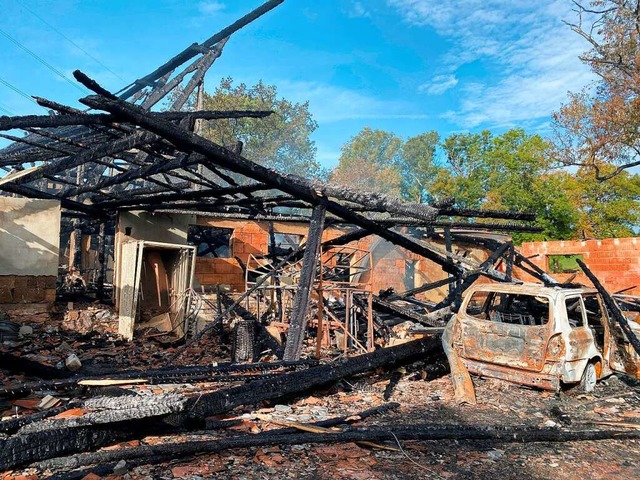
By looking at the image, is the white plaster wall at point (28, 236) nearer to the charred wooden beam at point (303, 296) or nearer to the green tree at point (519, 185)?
the charred wooden beam at point (303, 296)

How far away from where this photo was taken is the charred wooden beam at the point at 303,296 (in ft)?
20.8

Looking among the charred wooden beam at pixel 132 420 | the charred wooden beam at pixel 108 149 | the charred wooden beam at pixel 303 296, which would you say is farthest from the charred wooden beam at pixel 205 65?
the charred wooden beam at pixel 132 420

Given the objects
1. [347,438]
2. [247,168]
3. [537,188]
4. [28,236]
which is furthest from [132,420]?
[537,188]

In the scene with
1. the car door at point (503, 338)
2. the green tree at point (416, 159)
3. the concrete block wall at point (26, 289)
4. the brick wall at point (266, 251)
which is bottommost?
the car door at point (503, 338)

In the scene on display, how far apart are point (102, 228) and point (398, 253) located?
1155 centimetres

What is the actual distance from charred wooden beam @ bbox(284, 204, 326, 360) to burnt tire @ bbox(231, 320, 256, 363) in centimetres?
271

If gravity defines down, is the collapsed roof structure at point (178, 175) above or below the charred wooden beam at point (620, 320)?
above

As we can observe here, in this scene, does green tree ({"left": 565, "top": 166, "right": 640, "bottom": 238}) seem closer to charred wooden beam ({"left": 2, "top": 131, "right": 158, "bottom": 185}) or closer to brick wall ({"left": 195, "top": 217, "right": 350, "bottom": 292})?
brick wall ({"left": 195, "top": 217, "right": 350, "bottom": 292})

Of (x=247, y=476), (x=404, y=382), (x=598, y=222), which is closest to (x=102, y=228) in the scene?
(x=404, y=382)

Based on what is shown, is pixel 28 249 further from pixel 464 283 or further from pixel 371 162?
pixel 371 162

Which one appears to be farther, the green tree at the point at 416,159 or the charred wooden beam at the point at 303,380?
the green tree at the point at 416,159

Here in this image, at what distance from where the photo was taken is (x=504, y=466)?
4.04 meters

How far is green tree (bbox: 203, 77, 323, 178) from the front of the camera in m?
33.5

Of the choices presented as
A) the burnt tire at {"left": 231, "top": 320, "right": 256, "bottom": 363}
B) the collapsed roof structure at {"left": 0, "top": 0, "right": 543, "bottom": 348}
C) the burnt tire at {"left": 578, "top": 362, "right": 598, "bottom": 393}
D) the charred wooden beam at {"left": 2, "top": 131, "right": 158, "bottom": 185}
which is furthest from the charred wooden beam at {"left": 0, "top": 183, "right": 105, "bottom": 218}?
the burnt tire at {"left": 578, "top": 362, "right": 598, "bottom": 393}
